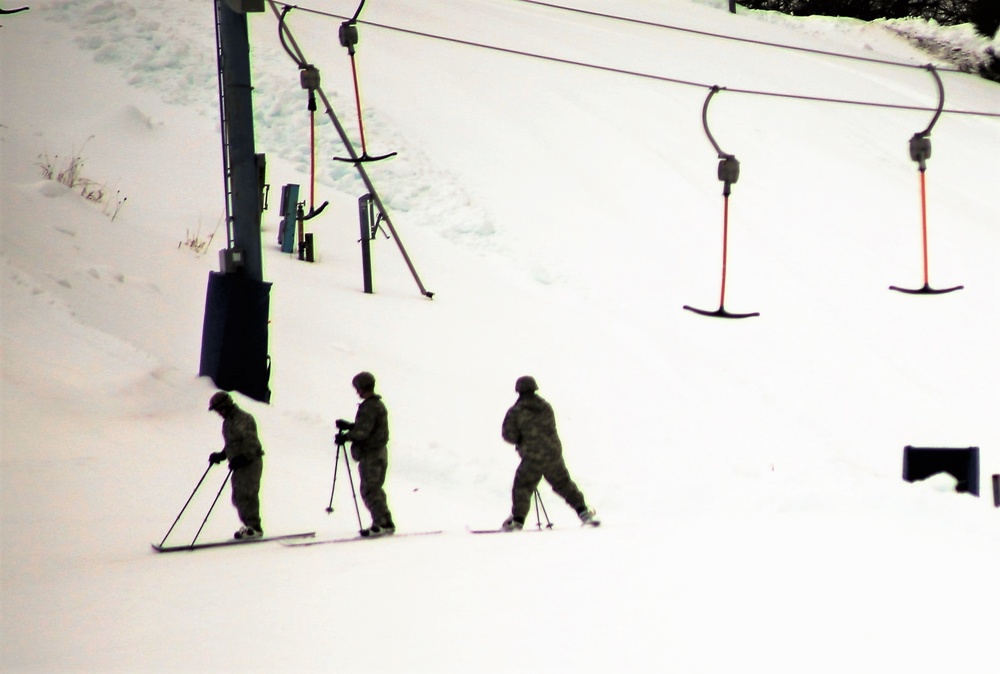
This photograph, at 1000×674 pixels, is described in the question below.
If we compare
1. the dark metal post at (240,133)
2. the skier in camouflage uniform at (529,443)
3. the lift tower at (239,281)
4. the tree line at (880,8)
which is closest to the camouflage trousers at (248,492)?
the skier in camouflage uniform at (529,443)

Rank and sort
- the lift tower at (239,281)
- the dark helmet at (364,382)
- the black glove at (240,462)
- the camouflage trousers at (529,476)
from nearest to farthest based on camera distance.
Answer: the black glove at (240,462)
the dark helmet at (364,382)
the camouflage trousers at (529,476)
the lift tower at (239,281)

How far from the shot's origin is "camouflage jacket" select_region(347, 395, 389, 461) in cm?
990

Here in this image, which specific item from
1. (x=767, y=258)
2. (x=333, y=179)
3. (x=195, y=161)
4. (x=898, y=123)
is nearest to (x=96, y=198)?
(x=195, y=161)

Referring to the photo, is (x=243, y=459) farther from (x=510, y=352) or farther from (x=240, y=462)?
(x=510, y=352)

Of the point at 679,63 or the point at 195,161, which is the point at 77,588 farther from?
the point at 679,63

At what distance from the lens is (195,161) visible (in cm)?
2150

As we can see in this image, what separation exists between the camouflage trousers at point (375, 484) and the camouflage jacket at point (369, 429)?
0.06 metres

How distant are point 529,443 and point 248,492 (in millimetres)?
2167

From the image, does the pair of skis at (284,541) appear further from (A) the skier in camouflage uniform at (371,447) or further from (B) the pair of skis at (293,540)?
(A) the skier in camouflage uniform at (371,447)

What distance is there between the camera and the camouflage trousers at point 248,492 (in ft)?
31.8

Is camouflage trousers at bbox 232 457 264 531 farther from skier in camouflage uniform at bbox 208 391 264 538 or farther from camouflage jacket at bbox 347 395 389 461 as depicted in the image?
camouflage jacket at bbox 347 395 389 461

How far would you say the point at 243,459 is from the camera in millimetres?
9625

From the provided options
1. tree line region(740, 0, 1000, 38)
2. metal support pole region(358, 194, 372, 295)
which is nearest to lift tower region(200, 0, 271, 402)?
metal support pole region(358, 194, 372, 295)

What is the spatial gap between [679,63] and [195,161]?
504 inches
